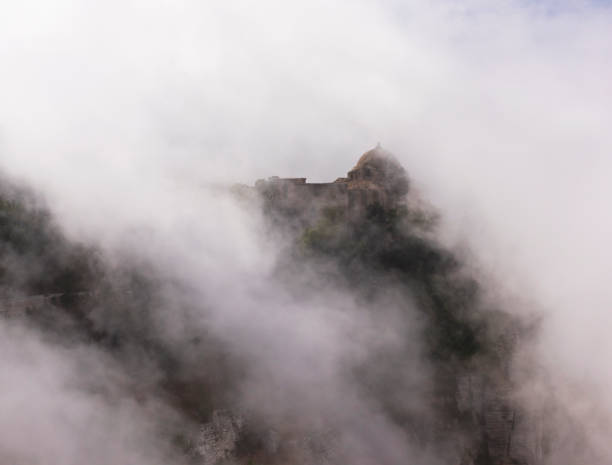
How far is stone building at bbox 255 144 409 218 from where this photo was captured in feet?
53.7

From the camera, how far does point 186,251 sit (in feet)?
47.4

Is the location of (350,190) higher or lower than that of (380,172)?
lower

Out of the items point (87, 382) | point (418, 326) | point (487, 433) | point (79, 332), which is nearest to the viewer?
point (87, 382)

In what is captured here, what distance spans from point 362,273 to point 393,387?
2737 millimetres

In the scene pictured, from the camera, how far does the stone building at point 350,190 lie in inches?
645

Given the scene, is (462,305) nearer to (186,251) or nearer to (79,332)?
(186,251)

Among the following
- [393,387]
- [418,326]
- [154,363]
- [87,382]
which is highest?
[418,326]

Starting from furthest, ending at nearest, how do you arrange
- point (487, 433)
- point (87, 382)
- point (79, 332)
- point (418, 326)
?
point (418, 326), point (487, 433), point (79, 332), point (87, 382)

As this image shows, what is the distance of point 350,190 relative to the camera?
16.6m

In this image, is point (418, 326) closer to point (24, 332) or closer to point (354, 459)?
point (354, 459)

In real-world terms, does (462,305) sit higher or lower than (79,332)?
higher

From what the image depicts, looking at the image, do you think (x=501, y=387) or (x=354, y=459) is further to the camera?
(x=501, y=387)

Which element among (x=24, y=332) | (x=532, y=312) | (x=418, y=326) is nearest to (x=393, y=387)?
(x=418, y=326)

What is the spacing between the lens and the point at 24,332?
12.2 meters
